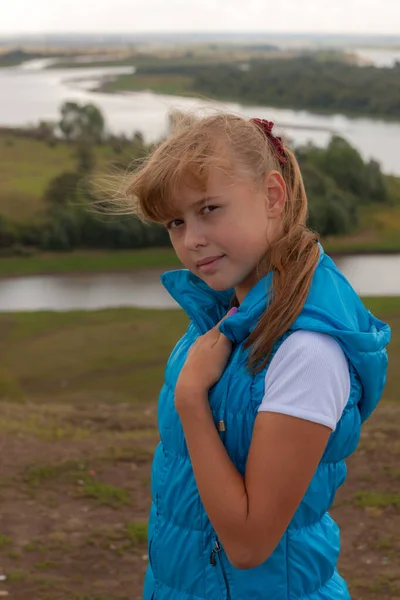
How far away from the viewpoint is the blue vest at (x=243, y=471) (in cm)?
160

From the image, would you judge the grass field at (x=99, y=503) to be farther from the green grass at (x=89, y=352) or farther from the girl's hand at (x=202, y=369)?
the green grass at (x=89, y=352)

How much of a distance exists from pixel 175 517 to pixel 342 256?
41.8 meters

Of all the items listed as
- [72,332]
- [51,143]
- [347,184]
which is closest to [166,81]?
[51,143]

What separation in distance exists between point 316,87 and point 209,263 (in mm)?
72879

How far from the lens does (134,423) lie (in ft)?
29.4

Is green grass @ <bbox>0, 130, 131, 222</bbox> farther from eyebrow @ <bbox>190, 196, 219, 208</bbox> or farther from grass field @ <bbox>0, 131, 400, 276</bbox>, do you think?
eyebrow @ <bbox>190, 196, 219, 208</bbox>

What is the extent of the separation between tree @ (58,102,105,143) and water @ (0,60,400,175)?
1593 mm

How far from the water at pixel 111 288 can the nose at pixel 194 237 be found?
30.1 meters

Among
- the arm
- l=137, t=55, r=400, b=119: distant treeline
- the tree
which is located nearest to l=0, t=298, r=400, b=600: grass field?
the arm

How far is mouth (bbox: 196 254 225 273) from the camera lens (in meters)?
1.74

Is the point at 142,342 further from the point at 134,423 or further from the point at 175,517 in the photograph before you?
the point at 175,517

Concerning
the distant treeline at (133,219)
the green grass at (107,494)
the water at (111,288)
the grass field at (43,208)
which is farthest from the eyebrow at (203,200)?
the grass field at (43,208)

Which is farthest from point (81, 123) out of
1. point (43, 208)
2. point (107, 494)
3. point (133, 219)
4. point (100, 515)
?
point (100, 515)

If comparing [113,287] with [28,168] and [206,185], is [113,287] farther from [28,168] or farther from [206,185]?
[206,185]
